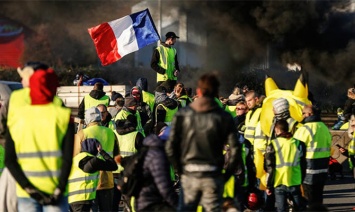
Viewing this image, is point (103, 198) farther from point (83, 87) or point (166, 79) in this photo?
point (83, 87)

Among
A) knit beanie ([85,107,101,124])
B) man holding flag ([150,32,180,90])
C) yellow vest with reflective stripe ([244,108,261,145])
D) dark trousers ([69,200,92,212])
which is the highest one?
man holding flag ([150,32,180,90])

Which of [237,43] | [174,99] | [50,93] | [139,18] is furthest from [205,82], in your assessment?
[237,43]

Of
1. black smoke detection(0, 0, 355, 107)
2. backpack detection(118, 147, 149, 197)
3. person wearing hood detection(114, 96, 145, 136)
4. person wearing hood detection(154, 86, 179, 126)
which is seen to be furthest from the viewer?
black smoke detection(0, 0, 355, 107)

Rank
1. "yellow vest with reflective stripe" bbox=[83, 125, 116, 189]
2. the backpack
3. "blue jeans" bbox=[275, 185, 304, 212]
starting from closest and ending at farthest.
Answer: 1. the backpack
2. "yellow vest with reflective stripe" bbox=[83, 125, 116, 189]
3. "blue jeans" bbox=[275, 185, 304, 212]

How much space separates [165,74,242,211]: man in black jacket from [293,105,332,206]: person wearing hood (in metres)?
3.43

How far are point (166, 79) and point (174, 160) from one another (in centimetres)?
838

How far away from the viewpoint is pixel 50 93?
26.6ft

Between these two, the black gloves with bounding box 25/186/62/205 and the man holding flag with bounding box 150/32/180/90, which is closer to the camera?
the black gloves with bounding box 25/186/62/205

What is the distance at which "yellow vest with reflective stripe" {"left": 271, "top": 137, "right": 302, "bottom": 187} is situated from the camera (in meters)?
11.7

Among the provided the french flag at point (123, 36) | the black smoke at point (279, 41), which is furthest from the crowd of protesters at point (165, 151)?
the black smoke at point (279, 41)

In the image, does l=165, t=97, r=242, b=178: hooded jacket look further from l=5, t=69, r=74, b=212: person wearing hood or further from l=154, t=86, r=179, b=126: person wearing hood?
l=154, t=86, r=179, b=126: person wearing hood

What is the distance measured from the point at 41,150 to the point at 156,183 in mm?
1120

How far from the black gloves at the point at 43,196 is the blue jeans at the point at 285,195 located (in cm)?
453

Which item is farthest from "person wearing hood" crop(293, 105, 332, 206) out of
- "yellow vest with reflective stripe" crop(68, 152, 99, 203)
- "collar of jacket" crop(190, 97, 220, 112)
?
"collar of jacket" crop(190, 97, 220, 112)
